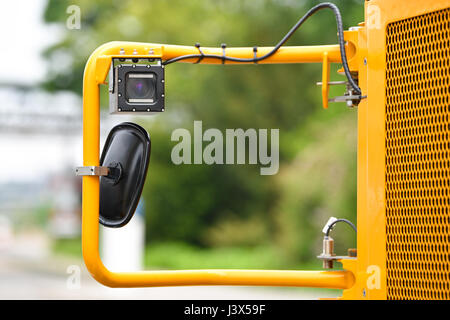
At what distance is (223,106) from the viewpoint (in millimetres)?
21875

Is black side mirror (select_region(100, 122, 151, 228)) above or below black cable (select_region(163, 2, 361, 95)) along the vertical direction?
below

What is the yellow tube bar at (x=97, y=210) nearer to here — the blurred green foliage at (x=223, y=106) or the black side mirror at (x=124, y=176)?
the black side mirror at (x=124, y=176)

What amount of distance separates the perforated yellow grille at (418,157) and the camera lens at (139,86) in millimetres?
925

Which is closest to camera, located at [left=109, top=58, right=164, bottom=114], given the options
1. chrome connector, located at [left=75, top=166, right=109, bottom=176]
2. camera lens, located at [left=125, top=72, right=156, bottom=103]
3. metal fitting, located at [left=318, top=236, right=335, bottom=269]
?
camera lens, located at [left=125, top=72, right=156, bottom=103]

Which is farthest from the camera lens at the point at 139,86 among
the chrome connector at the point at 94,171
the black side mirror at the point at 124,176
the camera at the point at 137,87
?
the chrome connector at the point at 94,171

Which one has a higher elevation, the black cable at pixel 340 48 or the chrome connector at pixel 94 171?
the black cable at pixel 340 48

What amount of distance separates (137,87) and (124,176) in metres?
0.37

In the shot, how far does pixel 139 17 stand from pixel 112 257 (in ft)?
32.2

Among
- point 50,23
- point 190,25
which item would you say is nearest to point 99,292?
point 190,25

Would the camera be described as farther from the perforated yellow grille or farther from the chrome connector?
the perforated yellow grille

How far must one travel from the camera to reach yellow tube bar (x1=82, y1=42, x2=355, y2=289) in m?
2.81

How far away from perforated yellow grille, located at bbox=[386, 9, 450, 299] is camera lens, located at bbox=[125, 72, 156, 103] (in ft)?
3.03

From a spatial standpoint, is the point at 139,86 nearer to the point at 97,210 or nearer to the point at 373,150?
the point at 97,210

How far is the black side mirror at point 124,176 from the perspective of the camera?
9.23ft
